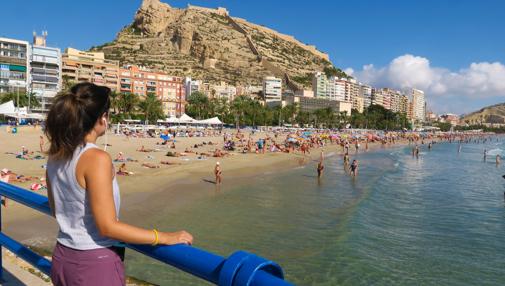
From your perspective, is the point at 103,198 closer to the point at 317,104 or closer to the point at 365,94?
the point at 317,104

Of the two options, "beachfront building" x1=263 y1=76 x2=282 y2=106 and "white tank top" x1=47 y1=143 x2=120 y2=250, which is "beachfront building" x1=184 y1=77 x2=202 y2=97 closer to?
"beachfront building" x1=263 y1=76 x2=282 y2=106

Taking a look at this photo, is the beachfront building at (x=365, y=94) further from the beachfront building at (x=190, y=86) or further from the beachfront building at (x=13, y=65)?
the beachfront building at (x=13, y=65)

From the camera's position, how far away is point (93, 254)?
178 centimetres

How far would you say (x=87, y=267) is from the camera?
1.77 m

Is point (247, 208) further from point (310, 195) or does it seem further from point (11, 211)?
point (11, 211)

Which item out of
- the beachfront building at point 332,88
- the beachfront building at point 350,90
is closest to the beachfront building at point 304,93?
the beachfront building at point 332,88

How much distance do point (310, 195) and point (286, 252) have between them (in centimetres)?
951

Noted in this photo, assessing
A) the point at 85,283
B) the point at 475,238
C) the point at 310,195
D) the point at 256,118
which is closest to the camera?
the point at 85,283

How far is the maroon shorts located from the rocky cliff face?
468 feet

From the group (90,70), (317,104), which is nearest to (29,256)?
(90,70)

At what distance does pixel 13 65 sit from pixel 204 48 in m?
91.5

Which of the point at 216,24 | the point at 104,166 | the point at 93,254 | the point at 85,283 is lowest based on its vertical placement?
the point at 85,283

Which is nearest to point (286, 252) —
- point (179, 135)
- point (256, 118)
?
point (179, 135)

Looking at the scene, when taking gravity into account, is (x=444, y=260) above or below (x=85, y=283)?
below
